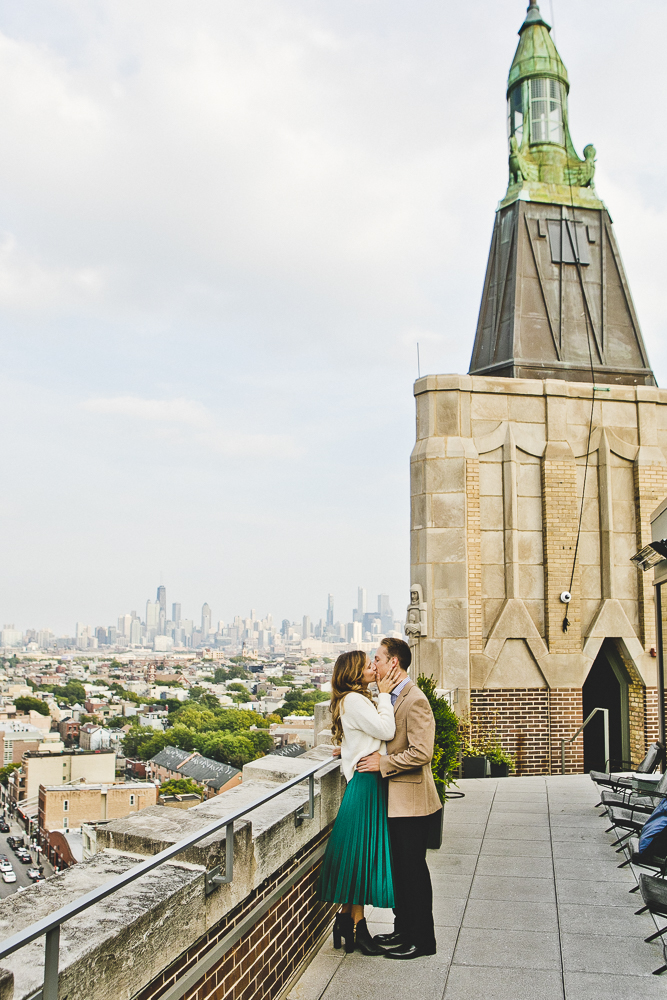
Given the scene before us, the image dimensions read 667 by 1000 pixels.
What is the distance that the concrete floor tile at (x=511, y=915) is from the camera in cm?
529

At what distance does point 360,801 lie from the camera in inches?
179

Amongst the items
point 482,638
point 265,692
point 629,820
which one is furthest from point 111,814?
point 265,692

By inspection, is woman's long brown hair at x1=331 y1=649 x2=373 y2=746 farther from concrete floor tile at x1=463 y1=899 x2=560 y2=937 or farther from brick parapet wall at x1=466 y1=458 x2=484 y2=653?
brick parapet wall at x1=466 y1=458 x2=484 y2=653

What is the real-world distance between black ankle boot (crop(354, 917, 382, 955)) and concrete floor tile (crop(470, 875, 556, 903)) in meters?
1.51

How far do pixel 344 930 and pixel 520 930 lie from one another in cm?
124

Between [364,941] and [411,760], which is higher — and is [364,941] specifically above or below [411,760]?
below

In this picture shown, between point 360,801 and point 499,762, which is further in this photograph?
point 499,762

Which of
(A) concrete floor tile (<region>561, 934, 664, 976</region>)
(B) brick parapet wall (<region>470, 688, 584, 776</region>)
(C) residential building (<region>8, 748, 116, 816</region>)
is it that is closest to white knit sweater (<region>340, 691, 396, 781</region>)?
(A) concrete floor tile (<region>561, 934, 664, 976</region>)

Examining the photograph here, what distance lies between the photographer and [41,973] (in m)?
2.35

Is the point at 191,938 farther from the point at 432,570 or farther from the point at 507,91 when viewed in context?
the point at 507,91

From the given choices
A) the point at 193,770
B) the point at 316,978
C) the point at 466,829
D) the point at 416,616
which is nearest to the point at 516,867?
the point at 466,829

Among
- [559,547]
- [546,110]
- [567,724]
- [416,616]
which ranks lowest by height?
[567,724]

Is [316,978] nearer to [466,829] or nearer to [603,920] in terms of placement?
[603,920]

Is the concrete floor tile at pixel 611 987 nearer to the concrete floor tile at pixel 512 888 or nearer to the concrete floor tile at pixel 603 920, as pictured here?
the concrete floor tile at pixel 603 920
